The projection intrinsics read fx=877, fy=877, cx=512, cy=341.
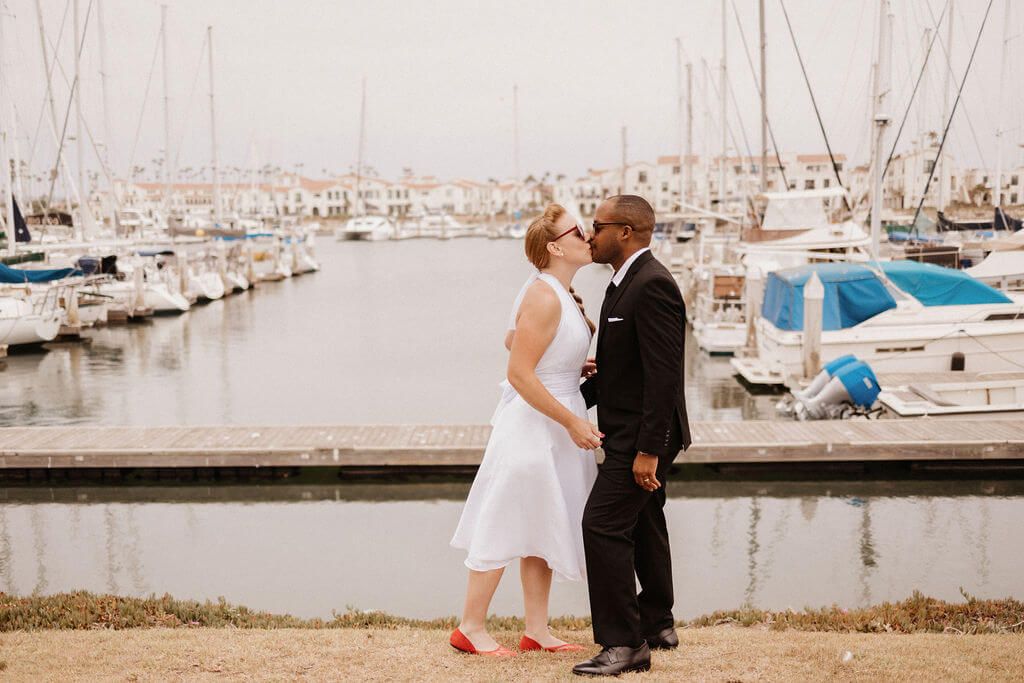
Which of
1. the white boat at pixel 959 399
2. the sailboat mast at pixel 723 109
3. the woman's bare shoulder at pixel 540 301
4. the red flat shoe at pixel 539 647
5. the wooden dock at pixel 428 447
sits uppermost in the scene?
the sailboat mast at pixel 723 109

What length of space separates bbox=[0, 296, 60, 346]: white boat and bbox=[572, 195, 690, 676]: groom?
27149 millimetres

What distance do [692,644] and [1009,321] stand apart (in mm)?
16594

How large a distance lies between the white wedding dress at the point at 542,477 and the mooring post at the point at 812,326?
14183 millimetres

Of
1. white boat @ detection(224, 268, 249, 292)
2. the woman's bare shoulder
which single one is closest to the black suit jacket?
the woman's bare shoulder

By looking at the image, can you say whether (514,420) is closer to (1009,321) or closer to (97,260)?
(1009,321)

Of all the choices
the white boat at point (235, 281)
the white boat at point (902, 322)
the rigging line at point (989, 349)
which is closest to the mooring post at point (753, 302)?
the white boat at point (902, 322)

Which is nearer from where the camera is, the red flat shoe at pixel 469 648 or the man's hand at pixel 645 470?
the man's hand at pixel 645 470

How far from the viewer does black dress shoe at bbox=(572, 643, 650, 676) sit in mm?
4465

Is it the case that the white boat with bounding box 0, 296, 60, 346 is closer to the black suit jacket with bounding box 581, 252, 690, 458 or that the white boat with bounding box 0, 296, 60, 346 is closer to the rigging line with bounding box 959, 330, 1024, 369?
the rigging line with bounding box 959, 330, 1024, 369

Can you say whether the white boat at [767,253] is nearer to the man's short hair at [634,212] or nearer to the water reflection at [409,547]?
the water reflection at [409,547]

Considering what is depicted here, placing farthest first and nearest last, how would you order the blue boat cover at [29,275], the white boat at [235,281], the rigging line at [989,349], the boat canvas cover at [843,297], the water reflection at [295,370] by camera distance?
the white boat at [235,281], the blue boat cover at [29,275], the boat canvas cover at [843,297], the water reflection at [295,370], the rigging line at [989,349]

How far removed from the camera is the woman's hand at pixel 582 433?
451 cm

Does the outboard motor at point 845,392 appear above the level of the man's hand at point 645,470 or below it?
below

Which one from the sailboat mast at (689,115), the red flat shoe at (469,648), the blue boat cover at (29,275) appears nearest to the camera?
the red flat shoe at (469,648)
